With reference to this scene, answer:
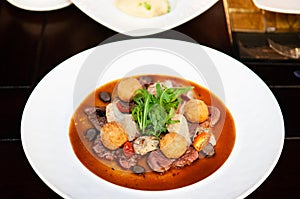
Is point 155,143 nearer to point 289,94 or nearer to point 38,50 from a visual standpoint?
point 289,94

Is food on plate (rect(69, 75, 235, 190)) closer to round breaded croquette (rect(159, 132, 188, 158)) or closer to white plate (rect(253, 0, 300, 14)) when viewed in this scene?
round breaded croquette (rect(159, 132, 188, 158))

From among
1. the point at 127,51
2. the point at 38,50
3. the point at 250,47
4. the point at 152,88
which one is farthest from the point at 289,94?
the point at 38,50

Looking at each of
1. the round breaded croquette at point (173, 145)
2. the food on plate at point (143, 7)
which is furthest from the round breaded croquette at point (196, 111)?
the food on plate at point (143, 7)

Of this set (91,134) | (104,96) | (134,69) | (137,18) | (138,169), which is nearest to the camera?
(138,169)

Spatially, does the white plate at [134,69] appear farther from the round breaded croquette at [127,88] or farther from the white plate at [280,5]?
the white plate at [280,5]

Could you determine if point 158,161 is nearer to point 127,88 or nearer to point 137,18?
point 127,88

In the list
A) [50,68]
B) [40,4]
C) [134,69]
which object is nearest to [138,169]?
[134,69]
